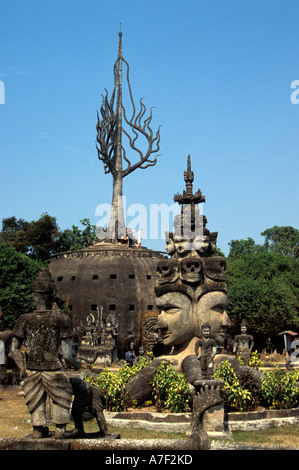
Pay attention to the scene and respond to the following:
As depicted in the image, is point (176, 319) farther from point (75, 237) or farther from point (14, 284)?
point (75, 237)

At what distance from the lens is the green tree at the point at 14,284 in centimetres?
2977

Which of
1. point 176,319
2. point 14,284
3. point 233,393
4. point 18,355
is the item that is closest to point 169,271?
point 176,319

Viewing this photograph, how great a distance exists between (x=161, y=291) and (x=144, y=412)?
3656 mm

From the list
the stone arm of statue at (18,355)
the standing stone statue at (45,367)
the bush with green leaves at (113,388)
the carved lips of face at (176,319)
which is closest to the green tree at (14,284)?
the carved lips of face at (176,319)

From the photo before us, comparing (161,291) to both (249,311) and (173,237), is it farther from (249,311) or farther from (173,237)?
(249,311)

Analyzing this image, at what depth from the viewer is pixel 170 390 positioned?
40.0ft

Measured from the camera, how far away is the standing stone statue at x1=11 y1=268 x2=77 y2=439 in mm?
7980

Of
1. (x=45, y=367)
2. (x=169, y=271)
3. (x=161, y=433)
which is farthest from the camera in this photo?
(x=169, y=271)

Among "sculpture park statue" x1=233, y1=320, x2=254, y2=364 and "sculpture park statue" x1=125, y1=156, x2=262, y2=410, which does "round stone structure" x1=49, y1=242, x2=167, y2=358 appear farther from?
"sculpture park statue" x1=125, y1=156, x2=262, y2=410

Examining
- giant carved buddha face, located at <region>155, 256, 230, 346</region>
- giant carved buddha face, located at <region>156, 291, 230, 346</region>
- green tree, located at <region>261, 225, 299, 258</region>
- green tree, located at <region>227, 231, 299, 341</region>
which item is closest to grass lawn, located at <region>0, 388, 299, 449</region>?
giant carved buddha face, located at <region>156, 291, 230, 346</region>

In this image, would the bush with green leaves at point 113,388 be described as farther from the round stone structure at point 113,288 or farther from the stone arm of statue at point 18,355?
the round stone structure at point 113,288

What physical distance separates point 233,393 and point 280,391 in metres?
1.31

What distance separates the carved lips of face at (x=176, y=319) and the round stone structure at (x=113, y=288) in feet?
87.7
